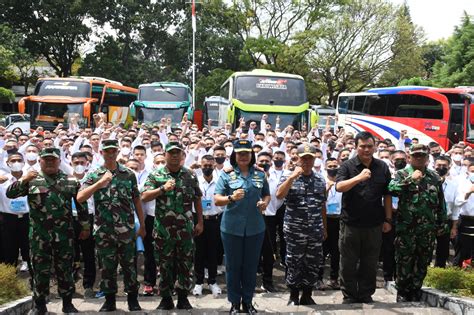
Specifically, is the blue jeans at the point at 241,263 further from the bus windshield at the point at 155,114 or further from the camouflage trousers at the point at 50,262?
the bus windshield at the point at 155,114

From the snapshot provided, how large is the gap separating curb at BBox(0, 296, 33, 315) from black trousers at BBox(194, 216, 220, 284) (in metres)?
2.06

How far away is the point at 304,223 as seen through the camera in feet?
17.2

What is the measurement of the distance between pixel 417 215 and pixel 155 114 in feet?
50.8

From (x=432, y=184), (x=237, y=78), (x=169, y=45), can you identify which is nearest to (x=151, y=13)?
(x=169, y=45)

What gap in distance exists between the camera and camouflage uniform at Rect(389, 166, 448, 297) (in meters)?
5.21

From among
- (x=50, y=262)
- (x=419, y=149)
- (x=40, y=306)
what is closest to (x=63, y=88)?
(x=50, y=262)

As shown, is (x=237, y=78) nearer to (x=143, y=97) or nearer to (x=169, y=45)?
(x=143, y=97)

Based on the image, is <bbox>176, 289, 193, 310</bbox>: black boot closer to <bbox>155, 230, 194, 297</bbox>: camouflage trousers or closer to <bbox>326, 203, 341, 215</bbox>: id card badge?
<bbox>155, 230, 194, 297</bbox>: camouflage trousers

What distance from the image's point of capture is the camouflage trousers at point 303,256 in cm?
526

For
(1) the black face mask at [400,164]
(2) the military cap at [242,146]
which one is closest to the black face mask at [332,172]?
(1) the black face mask at [400,164]

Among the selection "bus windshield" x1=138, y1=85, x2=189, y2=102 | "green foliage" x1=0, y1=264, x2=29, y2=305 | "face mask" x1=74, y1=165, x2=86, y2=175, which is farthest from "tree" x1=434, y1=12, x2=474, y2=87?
"green foliage" x1=0, y1=264, x2=29, y2=305

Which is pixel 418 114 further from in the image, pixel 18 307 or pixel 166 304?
pixel 18 307

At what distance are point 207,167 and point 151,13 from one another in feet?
107

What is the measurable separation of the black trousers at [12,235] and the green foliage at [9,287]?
109cm
